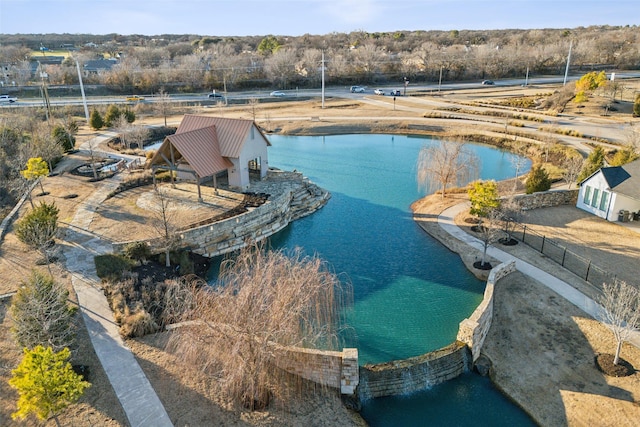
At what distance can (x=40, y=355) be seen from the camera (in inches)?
520

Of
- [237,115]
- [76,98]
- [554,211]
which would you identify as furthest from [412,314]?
[76,98]

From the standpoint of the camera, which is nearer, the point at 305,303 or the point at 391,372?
the point at 305,303

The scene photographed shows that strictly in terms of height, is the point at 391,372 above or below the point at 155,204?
below

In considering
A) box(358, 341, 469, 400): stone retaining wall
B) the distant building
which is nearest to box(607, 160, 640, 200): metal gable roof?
box(358, 341, 469, 400): stone retaining wall

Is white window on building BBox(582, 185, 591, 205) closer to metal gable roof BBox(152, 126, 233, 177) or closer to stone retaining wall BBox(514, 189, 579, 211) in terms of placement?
stone retaining wall BBox(514, 189, 579, 211)

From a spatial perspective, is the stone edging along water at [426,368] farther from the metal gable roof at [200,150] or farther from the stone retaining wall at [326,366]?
the metal gable roof at [200,150]

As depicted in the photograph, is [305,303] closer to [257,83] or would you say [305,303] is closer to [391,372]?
[391,372]

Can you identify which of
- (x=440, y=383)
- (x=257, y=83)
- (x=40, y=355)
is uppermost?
(x=257, y=83)

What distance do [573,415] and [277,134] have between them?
Result: 4781cm

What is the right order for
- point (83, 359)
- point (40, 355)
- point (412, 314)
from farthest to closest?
point (412, 314), point (83, 359), point (40, 355)

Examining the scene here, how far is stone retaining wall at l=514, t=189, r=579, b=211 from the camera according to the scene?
3155cm

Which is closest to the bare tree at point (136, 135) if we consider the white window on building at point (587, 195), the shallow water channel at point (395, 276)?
the shallow water channel at point (395, 276)

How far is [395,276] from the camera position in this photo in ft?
82.0

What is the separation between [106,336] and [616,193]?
29598 millimetres
